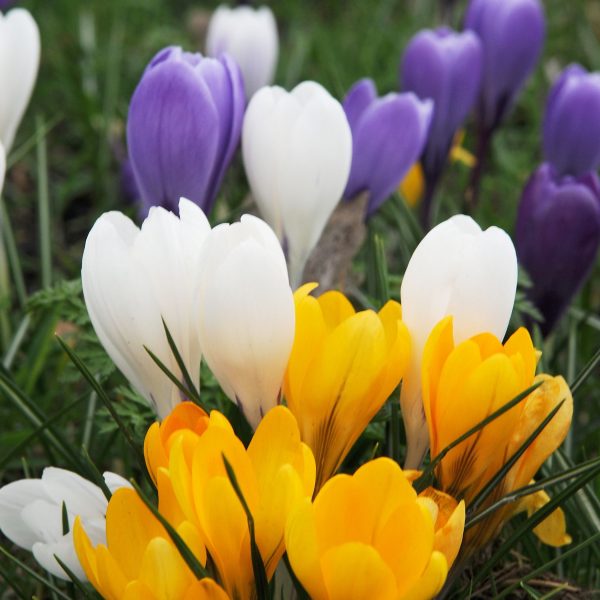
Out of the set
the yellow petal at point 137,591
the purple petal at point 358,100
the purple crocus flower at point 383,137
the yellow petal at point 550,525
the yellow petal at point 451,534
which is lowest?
the yellow petal at point 550,525

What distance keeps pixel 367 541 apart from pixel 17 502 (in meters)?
0.30

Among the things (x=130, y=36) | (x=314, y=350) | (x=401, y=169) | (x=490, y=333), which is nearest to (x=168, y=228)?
(x=314, y=350)

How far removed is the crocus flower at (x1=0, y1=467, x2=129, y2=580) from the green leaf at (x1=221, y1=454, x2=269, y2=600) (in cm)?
15

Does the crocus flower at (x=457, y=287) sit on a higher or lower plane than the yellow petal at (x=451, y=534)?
higher

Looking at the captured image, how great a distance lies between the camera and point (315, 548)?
74 centimetres

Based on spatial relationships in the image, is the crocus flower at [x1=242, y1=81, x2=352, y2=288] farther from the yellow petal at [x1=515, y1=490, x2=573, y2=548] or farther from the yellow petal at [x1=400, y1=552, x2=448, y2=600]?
the yellow petal at [x1=400, y1=552, x2=448, y2=600]

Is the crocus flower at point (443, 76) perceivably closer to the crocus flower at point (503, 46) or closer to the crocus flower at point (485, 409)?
the crocus flower at point (503, 46)

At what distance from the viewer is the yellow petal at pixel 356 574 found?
73 cm

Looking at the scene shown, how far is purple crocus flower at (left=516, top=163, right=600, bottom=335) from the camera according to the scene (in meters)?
1.34

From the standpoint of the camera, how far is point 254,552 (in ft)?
2.54

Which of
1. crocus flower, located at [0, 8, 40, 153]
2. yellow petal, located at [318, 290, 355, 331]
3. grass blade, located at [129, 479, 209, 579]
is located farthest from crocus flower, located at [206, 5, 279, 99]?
grass blade, located at [129, 479, 209, 579]

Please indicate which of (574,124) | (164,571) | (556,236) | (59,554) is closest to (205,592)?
(164,571)

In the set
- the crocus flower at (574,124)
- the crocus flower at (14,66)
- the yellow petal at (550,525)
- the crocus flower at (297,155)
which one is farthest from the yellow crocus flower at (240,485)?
the crocus flower at (574,124)

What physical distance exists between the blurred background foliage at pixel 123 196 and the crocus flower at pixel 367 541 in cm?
12
